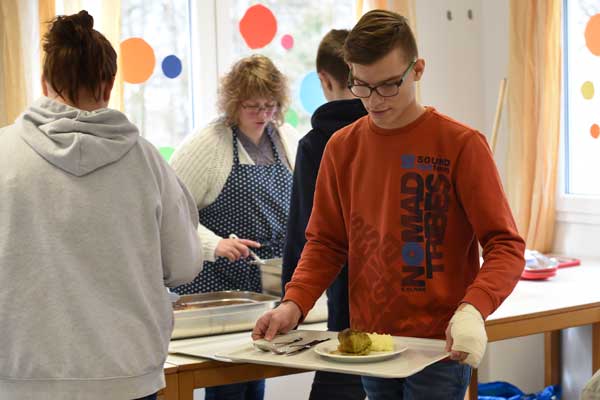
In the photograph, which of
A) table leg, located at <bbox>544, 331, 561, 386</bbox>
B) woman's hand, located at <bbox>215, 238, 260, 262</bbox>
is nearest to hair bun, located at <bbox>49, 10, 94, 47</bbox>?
woman's hand, located at <bbox>215, 238, 260, 262</bbox>

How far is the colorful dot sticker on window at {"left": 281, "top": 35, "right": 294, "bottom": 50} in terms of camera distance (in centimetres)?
374

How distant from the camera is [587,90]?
11.8 ft

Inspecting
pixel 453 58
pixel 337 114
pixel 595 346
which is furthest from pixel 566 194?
pixel 337 114

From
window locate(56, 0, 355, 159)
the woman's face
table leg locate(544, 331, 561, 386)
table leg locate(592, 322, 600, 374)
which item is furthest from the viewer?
window locate(56, 0, 355, 159)

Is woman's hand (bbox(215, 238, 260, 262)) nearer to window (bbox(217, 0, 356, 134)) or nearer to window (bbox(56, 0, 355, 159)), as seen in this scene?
window (bbox(56, 0, 355, 159))

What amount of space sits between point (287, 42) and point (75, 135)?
2283 millimetres

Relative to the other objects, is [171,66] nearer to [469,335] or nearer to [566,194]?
[566,194]

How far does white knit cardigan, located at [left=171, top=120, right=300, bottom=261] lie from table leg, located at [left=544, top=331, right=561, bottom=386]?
140 cm

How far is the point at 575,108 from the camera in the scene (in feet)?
12.1

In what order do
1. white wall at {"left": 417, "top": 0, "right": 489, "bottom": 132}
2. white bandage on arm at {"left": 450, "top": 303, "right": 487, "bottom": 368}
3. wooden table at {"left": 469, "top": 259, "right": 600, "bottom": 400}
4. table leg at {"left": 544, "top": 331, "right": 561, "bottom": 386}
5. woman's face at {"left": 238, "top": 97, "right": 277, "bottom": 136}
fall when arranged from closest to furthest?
white bandage on arm at {"left": 450, "top": 303, "right": 487, "bottom": 368}
wooden table at {"left": 469, "top": 259, "right": 600, "bottom": 400}
woman's face at {"left": 238, "top": 97, "right": 277, "bottom": 136}
table leg at {"left": 544, "top": 331, "right": 561, "bottom": 386}
white wall at {"left": 417, "top": 0, "right": 489, "bottom": 132}

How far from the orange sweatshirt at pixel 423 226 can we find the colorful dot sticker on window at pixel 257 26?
2036 millimetres

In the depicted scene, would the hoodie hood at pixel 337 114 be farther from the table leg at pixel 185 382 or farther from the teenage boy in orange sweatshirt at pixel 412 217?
the table leg at pixel 185 382

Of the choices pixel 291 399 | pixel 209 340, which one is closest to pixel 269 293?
pixel 209 340

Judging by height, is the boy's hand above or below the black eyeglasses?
below
